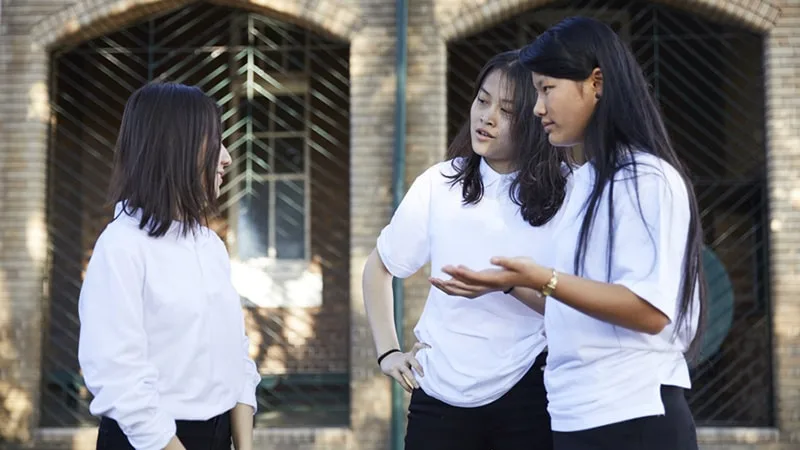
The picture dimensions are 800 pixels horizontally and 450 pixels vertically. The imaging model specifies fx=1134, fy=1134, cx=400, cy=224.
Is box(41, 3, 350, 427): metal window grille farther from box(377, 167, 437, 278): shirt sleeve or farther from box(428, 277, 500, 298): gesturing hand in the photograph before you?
box(428, 277, 500, 298): gesturing hand

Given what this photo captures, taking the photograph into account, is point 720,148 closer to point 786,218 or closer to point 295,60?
point 786,218

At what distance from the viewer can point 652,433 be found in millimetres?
2545

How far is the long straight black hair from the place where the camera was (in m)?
2.57

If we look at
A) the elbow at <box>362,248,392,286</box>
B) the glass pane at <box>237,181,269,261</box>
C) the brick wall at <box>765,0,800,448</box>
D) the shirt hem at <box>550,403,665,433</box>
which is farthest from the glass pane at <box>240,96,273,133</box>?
the shirt hem at <box>550,403,665,433</box>

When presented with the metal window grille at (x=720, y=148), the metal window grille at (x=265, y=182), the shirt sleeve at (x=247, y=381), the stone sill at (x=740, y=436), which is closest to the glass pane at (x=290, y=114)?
the metal window grille at (x=265, y=182)

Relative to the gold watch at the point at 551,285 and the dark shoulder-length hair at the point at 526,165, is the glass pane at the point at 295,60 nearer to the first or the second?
the dark shoulder-length hair at the point at 526,165

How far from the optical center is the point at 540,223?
3371mm

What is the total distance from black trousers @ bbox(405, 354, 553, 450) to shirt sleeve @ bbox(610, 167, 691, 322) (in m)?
0.86

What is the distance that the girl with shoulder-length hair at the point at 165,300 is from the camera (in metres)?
2.66

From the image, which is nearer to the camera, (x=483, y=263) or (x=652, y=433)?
(x=652, y=433)

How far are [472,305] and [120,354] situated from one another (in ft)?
3.68

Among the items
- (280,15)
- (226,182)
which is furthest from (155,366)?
(226,182)

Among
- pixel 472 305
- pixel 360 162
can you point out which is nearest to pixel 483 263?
pixel 472 305

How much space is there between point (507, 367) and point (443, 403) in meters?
0.23
